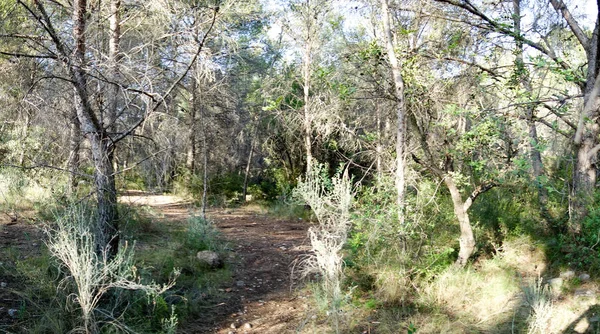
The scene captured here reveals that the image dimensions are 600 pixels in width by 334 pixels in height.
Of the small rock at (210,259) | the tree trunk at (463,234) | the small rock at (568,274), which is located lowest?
the small rock at (568,274)

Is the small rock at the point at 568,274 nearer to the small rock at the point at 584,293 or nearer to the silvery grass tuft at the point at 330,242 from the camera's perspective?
the small rock at the point at 584,293

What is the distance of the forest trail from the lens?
4977 millimetres

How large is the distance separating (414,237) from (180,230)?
15.5 ft

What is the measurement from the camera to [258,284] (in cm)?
632

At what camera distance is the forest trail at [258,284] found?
4.98 m

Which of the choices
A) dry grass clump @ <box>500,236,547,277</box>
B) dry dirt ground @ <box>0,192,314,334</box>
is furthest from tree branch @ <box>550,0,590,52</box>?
dry dirt ground @ <box>0,192,314,334</box>

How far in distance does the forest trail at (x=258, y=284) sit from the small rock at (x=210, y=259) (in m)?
0.28

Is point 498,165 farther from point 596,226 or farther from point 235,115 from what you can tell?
point 235,115

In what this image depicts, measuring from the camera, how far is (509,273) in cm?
577

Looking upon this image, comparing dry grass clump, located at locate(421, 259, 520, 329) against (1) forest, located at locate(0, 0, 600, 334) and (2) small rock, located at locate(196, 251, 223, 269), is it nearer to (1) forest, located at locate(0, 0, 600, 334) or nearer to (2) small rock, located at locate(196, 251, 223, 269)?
(1) forest, located at locate(0, 0, 600, 334)

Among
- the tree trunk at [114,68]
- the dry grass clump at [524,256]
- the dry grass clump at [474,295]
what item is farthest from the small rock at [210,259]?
the dry grass clump at [524,256]

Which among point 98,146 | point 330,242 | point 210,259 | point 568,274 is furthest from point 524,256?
point 98,146

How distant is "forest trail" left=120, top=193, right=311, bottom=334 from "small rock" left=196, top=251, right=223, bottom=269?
28 cm

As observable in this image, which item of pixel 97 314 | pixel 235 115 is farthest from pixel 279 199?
pixel 97 314
